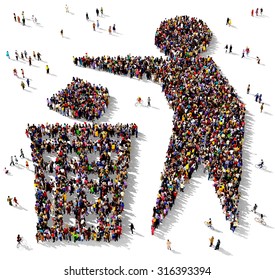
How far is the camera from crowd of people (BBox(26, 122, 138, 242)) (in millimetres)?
48344

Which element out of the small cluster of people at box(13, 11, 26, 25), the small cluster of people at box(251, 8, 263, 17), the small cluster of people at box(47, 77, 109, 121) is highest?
the small cluster of people at box(251, 8, 263, 17)

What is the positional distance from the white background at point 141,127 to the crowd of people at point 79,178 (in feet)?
4.66

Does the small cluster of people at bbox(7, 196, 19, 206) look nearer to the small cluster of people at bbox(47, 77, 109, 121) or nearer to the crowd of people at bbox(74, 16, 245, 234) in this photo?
the crowd of people at bbox(74, 16, 245, 234)

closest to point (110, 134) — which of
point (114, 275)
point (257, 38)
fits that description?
point (114, 275)

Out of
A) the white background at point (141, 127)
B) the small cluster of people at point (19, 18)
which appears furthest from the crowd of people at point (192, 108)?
the small cluster of people at point (19, 18)

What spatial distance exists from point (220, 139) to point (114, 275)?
1885 centimetres

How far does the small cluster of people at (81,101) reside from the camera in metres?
62.3

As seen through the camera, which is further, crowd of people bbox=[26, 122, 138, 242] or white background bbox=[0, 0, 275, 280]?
crowd of people bbox=[26, 122, 138, 242]

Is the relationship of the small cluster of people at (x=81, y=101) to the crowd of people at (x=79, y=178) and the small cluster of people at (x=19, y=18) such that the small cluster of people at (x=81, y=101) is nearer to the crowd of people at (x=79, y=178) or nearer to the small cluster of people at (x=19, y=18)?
the crowd of people at (x=79, y=178)

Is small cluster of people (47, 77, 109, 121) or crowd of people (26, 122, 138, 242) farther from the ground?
small cluster of people (47, 77, 109, 121)

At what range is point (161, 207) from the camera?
164ft

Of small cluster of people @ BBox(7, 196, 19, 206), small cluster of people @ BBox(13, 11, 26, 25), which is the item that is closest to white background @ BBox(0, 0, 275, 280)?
small cluster of people @ BBox(7, 196, 19, 206)

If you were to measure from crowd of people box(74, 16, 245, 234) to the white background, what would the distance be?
4.63 feet

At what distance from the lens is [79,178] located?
5250 cm
